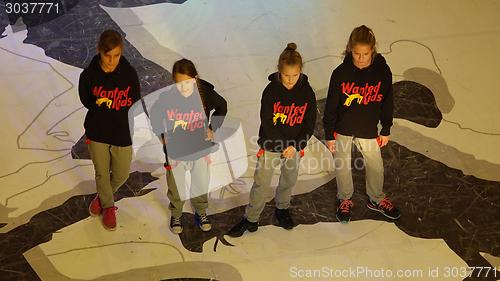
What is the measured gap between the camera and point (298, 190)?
2.92 m

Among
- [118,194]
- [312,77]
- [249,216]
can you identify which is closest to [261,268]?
[249,216]

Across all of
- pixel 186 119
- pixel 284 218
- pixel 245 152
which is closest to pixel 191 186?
pixel 186 119

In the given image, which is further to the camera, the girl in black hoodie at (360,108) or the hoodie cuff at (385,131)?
the hoodie cuff at (385,131)

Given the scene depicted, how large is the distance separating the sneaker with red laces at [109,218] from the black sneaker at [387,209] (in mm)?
1104

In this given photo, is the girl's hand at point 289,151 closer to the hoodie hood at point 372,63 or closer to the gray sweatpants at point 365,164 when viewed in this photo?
the gray sweatpants at point 365,164

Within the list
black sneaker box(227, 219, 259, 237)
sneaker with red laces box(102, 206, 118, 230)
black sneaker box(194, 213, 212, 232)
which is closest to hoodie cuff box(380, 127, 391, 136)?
black sneaker box(227, 219, 259, 237)

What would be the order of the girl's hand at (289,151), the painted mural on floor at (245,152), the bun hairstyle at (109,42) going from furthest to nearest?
the painted mural on floor at (245,152), the girl's hand at (289,151), the bun hairstyle at (109,42)

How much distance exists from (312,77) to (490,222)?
124 cm

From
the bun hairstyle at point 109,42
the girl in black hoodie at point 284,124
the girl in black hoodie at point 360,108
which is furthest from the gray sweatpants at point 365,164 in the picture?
the bun hairstyle at point 109,42

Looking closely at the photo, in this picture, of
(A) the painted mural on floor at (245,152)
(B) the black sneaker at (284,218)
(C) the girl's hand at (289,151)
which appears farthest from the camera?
(B) the black sneaker at (284,218)

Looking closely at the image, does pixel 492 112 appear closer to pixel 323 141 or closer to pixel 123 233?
pixel 323 141

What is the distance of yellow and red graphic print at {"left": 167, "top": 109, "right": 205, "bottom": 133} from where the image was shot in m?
2.43

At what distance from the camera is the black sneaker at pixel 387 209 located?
2760 mm

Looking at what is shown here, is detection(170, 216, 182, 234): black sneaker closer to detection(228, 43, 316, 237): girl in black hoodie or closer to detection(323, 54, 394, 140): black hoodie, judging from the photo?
detection(228, 43, 316, 237): girl in black hoodie
